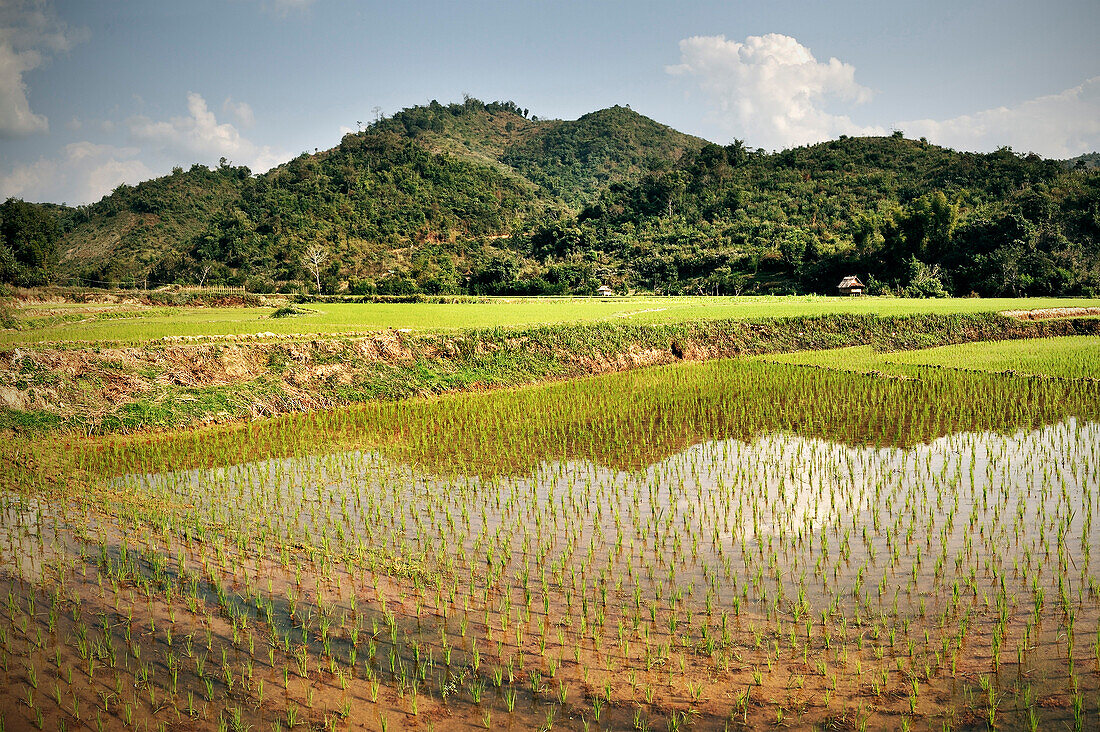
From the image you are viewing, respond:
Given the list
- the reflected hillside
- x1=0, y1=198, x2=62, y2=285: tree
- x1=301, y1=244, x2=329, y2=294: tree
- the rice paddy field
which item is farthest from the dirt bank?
x1=301, y1=244, x2=329, y2=294: tree

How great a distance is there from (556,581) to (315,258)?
51.7 m

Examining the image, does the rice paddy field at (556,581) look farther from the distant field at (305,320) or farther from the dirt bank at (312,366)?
the distant field at (305,320)

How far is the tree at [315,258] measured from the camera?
52.7m

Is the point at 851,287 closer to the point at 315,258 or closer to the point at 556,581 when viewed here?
the point at 315,258

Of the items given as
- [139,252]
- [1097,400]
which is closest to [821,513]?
[1097,400]

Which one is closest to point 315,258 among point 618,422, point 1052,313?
point 1052,313

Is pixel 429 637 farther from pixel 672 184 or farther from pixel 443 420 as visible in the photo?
pixel 672 184

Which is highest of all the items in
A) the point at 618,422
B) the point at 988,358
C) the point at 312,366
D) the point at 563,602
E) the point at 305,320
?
the point at 305,320

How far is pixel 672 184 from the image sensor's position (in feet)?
252

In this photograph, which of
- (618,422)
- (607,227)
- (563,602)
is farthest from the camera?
(607,227)

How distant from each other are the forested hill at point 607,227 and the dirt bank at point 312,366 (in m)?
23.4

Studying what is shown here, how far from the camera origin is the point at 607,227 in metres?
71.2

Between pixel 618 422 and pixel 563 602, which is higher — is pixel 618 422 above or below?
above

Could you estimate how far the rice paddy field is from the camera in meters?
3.85
